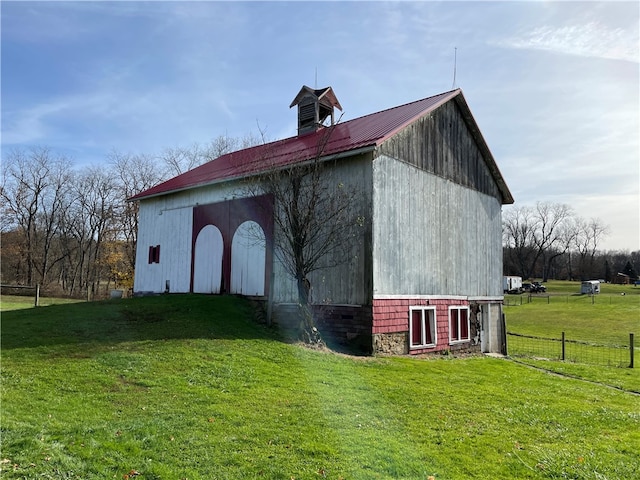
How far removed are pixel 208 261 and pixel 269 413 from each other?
37.1ft

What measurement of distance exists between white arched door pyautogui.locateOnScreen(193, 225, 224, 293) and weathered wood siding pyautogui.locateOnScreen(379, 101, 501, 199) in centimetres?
694

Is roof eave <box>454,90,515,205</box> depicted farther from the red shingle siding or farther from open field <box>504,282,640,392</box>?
open field <box>504,282,640,392</box>

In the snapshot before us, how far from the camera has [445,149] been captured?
57.8 feet

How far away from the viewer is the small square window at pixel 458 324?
17.3 meters

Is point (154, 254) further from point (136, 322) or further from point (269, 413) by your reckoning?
point (269, 413)

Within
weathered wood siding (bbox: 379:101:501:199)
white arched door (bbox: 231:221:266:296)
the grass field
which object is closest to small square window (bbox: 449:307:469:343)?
the grass field

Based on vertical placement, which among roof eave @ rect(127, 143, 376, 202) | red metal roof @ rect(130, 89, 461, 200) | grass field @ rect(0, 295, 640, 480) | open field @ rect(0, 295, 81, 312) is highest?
red metal roof @ rect(130, 89, 461, 200)

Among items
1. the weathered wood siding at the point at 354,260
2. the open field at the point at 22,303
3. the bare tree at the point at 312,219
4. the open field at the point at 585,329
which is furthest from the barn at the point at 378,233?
the open field at the point at 22,303

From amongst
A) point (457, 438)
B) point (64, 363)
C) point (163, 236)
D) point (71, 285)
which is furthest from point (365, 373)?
point (71, 285)

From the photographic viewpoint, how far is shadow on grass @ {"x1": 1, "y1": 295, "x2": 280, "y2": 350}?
12172 mm

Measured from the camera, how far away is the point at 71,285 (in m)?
52.2

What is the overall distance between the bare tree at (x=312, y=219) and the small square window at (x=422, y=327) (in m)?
2.91

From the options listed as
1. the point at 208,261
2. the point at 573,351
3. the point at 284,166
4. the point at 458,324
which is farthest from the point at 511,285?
the point at 284,166

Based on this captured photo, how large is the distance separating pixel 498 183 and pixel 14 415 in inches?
722
